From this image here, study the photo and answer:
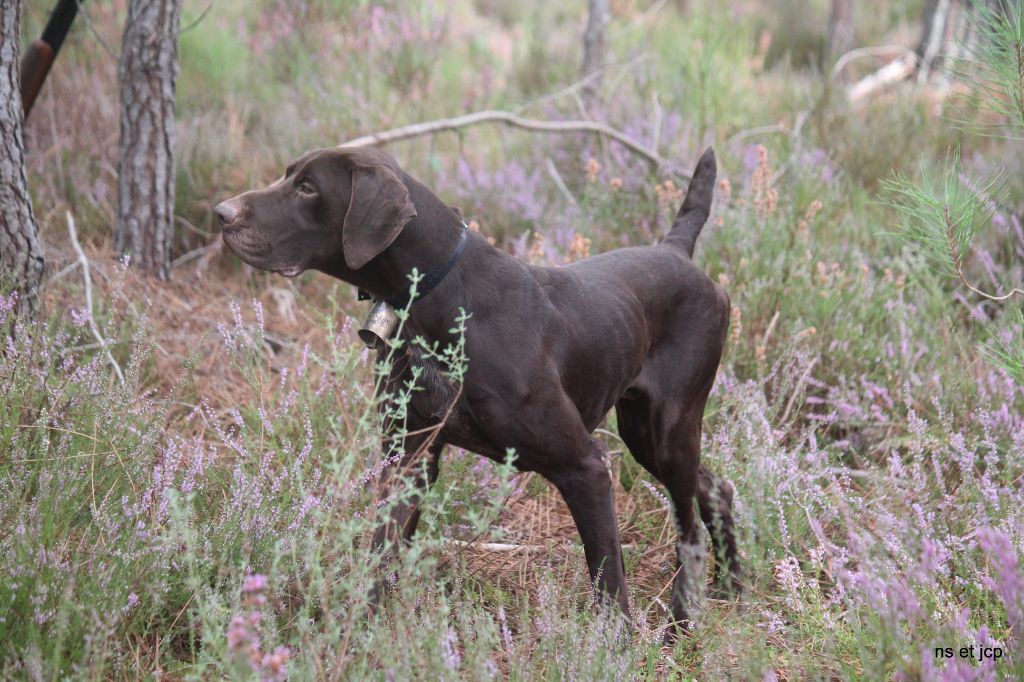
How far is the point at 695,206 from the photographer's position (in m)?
3.50

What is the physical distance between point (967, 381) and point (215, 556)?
299 centimetres

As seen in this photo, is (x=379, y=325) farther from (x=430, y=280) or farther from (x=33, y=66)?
(x=33, y=66)

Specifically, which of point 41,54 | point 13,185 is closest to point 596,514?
point 13,185

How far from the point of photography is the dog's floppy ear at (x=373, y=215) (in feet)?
8.21

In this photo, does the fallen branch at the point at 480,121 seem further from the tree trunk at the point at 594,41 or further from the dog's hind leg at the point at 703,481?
the dog's hind leg at the point at 703,481

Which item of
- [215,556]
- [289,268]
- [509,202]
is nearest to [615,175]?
[509,202]

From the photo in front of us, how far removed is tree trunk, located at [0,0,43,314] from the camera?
10.6 feet

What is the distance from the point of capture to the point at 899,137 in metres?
6.73

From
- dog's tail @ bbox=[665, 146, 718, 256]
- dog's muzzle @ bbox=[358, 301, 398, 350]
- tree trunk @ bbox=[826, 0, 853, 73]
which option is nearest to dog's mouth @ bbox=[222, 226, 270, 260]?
dog's muzzle @ bbox=[358, 301, 398, 350]

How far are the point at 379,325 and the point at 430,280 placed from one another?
19cm

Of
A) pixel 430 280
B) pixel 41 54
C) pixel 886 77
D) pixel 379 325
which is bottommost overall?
pixel 886 77

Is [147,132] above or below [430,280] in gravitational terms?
below

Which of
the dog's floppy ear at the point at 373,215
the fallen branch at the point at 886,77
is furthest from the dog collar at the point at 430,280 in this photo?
the fallen branch at the point at 886,77

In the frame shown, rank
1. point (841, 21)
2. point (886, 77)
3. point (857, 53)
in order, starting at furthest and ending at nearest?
point (841, 21) → point (886, 77) → point (857, 53)
